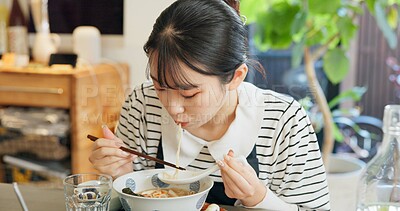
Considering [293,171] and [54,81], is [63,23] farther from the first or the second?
[293,171]

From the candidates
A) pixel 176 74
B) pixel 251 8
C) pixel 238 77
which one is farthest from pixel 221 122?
pixel 251 8

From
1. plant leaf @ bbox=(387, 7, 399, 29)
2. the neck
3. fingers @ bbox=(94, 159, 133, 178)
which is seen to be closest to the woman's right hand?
fingers @ bbox=(94, 159, 133, 178)

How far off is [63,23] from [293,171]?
1.93 m

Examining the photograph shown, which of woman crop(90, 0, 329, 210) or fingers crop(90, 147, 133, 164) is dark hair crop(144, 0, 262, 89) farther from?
fingers crop(90, 147, 133, 164)

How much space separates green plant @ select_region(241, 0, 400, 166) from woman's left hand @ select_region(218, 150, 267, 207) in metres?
1.21

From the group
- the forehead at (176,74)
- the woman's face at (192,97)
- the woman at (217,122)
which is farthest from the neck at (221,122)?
the forehead at (176,74)

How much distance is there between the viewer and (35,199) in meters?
1.20

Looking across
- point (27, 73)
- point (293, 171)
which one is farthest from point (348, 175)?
point (27, 73)

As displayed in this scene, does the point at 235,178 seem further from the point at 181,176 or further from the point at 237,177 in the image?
the point at 181,176

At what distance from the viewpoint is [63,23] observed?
2932 mm

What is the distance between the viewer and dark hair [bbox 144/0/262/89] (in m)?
1.17

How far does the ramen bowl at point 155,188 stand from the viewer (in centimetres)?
101

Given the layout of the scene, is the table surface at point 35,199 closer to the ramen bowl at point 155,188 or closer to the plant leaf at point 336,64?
the ramen bowl at point 155,188

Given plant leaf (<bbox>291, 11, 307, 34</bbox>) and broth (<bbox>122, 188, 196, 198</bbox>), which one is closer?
broth (<bbox>122, 188, 196, 198</bbox>)
